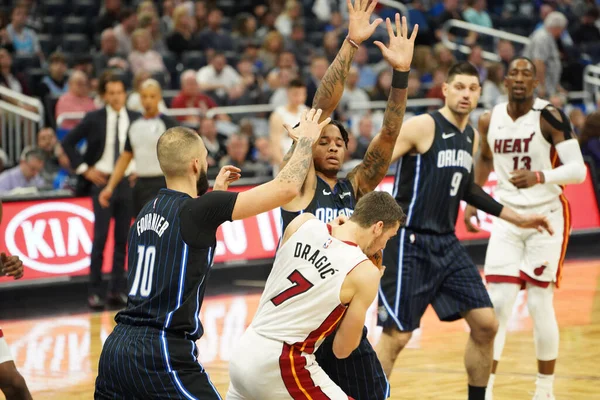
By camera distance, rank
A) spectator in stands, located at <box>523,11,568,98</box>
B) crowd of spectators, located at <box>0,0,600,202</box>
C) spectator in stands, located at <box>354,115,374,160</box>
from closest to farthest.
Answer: crowd of spectators, located at <box>0,0,600,202</box> < spectator in stands, located at <box>354,115,374,160</box> < spectator in stands, located at <box>523,11,568,98</box>

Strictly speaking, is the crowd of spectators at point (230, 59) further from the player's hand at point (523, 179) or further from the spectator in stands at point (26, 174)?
the player's hand at point (523, 179)

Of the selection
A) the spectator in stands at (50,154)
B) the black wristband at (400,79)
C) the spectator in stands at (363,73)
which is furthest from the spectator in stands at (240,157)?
the black wristband at (400,79)

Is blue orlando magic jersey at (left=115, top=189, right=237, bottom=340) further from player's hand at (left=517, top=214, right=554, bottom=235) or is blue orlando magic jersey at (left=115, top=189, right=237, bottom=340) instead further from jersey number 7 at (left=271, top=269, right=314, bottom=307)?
player's hand at (left=517, top=214, right=554, bottom=235)

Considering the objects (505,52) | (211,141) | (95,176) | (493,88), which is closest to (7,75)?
(211,141)

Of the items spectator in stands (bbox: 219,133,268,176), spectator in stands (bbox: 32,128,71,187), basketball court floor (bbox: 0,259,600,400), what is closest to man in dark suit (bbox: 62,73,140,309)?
basketball court floor (bbox: 0,259,600,400)

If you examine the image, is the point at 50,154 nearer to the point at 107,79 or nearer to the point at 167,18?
the point at 107,79

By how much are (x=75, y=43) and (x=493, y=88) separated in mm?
6661

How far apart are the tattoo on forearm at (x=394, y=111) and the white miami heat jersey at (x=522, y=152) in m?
1.82

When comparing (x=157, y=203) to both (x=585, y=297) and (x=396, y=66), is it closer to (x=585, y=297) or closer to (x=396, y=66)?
(x=396, y=66)

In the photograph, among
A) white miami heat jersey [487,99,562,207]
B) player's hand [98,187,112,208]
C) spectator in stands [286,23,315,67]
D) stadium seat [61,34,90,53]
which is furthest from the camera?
spectator in stands [286,23,315,67]

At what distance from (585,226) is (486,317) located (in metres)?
8.70

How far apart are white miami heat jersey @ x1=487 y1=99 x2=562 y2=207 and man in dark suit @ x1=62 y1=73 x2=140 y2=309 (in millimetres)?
4750

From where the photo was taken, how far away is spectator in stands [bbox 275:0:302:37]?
19.1m

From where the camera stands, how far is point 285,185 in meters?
5.09
